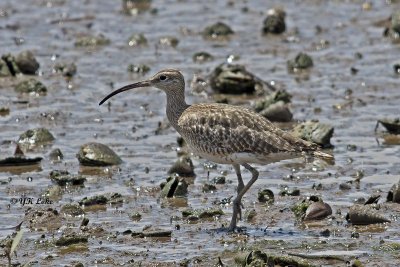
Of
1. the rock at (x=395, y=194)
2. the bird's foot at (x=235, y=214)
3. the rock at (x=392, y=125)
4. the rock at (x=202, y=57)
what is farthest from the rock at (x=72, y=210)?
the rock at (x=202, y=57)

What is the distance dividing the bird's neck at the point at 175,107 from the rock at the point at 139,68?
7698 mm

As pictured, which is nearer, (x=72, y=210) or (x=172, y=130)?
(x=72, y=210)

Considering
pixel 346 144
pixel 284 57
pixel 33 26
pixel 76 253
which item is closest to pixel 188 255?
pixel 76 253

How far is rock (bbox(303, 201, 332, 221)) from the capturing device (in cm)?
1630

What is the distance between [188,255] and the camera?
14.8 metres

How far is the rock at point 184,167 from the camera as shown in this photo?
61.3ft

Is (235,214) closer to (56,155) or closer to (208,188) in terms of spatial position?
(208,188)

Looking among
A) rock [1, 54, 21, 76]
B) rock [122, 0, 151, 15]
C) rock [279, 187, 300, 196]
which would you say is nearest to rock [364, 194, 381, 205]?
rock [279, 187, 300, 196]

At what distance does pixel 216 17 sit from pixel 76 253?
54.6 feet

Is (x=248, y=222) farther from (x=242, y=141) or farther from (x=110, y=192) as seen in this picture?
(x=110, y=192)

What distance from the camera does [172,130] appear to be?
2148cm

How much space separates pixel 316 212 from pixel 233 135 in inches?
61.6

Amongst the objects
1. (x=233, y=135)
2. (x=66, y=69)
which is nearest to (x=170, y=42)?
(x=66, y=69)

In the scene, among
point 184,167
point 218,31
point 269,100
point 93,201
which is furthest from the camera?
point 218,31
